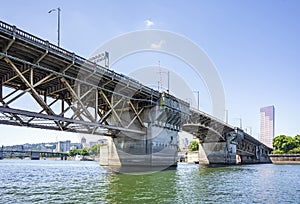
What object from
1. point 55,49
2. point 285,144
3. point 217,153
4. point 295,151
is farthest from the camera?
point 285,144

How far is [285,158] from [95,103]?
135122 millimetres

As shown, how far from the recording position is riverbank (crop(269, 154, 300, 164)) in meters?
144

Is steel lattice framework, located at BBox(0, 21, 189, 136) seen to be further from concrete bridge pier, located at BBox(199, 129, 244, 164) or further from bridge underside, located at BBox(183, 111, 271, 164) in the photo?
concrete bridge pier, located at BBox(199, 129, 244, 164)

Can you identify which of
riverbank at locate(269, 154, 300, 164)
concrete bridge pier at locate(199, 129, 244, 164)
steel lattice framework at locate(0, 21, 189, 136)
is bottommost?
riverbank at locate(269, 154, 300, 164)

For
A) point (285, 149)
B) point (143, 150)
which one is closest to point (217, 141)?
point (143, 150)

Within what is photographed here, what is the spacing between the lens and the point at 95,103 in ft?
143

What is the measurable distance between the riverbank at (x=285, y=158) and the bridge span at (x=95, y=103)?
59.0 metres

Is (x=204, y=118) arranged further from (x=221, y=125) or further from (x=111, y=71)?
(x=111, y=71)

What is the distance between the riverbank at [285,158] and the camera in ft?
472

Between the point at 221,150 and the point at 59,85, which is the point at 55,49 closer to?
the point at 59,85

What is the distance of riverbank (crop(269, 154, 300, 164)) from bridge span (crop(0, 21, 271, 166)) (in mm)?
59046

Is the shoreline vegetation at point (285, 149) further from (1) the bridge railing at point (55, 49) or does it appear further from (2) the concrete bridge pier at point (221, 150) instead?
(1) the bridge railing at point (55, 49)

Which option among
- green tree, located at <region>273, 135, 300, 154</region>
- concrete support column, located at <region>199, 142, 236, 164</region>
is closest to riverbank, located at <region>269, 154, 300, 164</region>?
green tree, located at <region>273, 135, 300, 154</region>

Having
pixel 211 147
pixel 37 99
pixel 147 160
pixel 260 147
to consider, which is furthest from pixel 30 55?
pixel 260 147
